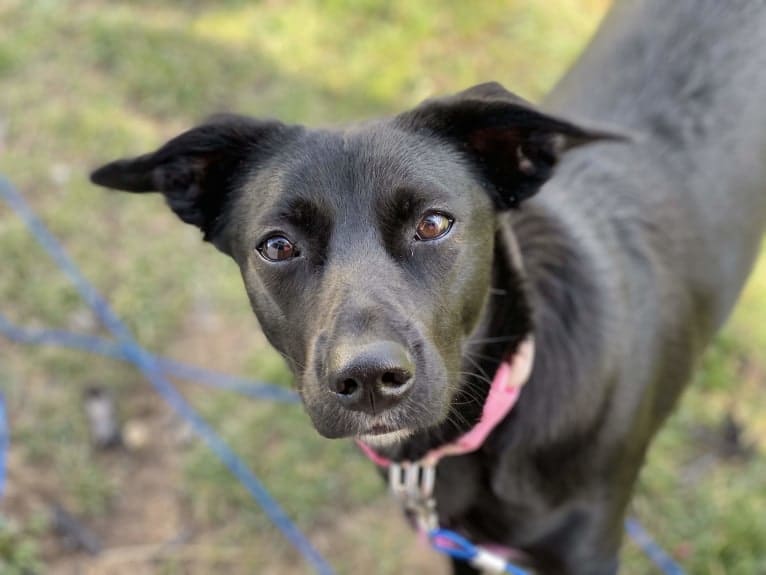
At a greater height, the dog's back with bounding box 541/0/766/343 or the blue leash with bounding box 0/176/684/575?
the dog's back with bounding box 541/0/766/343

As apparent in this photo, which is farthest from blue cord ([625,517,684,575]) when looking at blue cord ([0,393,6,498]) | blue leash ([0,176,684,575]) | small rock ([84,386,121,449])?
blue cord ([0,393,6,498])

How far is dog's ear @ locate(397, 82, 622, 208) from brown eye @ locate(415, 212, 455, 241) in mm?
239

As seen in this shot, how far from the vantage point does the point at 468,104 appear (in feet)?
6.30

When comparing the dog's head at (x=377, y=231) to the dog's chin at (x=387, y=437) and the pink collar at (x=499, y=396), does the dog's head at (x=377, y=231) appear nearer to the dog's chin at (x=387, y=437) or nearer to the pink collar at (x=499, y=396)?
the dog's chin at (x=387, y=437)

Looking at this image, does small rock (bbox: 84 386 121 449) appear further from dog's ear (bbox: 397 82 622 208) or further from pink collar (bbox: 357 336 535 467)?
dog's ear (bbox: 397 82 622 208)

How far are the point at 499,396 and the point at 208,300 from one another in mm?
2306

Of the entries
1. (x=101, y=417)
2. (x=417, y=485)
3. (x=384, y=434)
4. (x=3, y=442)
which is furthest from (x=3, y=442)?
(x=384, y=434)

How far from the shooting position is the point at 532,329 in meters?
2.10

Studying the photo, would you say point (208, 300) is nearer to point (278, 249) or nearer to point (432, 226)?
point (278, 249)

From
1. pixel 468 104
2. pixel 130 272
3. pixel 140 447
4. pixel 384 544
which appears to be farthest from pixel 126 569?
pixel 468 104

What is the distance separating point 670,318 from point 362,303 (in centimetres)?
125

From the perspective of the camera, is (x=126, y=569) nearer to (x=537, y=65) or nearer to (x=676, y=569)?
(x=676, y=569)

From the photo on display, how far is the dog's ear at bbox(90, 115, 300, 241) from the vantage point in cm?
200

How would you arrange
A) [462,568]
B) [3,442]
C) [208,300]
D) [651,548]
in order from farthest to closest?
[208,300] < [3,442] < [651,548] < [462,568]
